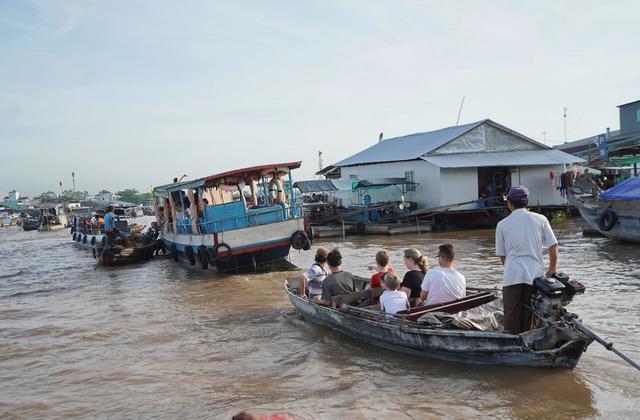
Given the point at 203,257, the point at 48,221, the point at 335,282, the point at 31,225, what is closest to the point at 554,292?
the point at 335,282

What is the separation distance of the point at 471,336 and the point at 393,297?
1247 mm

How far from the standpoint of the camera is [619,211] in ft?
49.7

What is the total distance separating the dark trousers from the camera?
5.52 meters

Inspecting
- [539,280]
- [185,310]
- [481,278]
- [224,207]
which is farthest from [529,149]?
[539,280]

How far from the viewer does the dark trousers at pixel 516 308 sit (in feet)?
18.1

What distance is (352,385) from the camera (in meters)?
6.19

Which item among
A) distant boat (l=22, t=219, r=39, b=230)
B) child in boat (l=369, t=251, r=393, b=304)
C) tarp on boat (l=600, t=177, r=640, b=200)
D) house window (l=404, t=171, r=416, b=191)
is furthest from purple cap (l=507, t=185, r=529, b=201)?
distant boat (l=22, t=219, r=39, b=230)

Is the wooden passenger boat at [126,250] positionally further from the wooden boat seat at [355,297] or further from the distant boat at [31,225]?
the distant boat at [31,225]

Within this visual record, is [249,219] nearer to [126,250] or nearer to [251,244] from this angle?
Result: [251,244]

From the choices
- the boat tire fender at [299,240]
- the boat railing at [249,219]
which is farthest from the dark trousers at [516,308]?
the boat railing at [249,219]

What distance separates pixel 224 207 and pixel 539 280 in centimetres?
1022

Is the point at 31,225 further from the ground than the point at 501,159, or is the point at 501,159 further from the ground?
the point at 501,159

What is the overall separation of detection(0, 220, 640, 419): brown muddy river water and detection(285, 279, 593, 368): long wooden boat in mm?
170

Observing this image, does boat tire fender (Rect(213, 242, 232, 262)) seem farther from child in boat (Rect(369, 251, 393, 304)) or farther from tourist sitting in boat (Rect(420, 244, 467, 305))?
tourist sitting in boat (Rect(420, 244, 467, 305))
